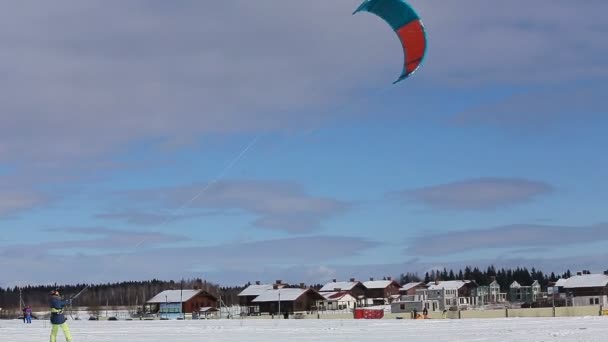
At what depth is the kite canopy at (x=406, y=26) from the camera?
22406mm

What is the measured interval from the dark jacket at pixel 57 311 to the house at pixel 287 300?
78296mm

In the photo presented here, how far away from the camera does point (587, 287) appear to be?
113312mm

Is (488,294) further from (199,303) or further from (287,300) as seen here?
(287,300)

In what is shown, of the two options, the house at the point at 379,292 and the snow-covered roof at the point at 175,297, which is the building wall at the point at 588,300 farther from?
the snow-covered roof at the point at 175,297

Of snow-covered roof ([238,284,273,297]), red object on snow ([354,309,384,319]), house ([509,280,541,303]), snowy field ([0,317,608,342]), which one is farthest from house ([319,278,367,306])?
snowy field ([0,317,608,342])

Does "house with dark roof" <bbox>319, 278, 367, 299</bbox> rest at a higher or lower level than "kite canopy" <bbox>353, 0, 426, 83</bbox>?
lower

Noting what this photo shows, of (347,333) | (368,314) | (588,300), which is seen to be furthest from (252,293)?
(347,333)

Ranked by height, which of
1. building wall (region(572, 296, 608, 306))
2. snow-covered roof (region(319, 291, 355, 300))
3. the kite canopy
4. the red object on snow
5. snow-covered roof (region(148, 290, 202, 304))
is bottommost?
building wall (region(572, 296, 608, 306))

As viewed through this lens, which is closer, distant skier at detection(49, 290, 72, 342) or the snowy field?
distant skier at detection(49, 290, 72, 342)

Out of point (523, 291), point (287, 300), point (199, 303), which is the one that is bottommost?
point (523, 291)

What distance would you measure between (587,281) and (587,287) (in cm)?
140

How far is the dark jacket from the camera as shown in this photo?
1973 cm

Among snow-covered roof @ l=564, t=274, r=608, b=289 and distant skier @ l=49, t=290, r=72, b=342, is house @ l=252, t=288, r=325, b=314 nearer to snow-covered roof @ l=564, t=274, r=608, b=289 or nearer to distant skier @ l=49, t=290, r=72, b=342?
snow-covered roof @ l=564, t=274, r=608, b=289

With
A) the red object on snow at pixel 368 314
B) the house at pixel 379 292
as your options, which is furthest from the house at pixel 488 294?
the red object on snow at pixel 368 314
